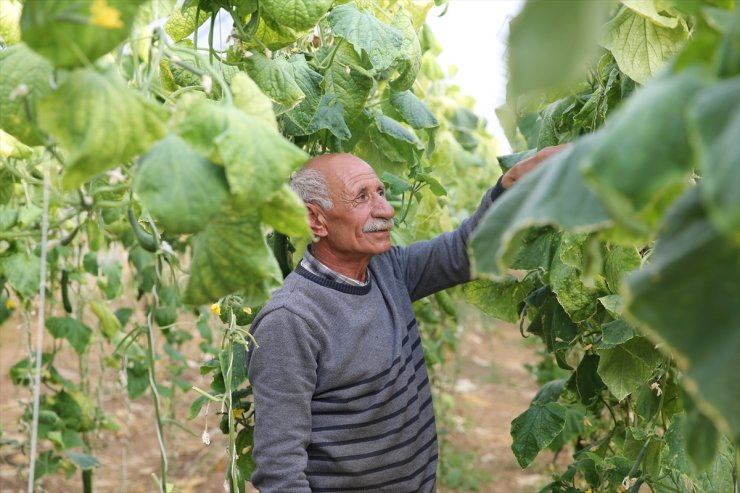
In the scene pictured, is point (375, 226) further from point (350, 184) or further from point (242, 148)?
point (242, 148)

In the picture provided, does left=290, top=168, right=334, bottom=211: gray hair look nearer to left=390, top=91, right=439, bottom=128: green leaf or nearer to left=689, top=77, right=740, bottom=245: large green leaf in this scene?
left=390, top=91, right=439, bottom=128: green leaf

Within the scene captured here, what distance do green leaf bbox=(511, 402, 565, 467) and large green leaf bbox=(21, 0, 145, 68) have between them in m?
1.66

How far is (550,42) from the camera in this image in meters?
0.61

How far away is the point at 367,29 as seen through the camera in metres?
1.73

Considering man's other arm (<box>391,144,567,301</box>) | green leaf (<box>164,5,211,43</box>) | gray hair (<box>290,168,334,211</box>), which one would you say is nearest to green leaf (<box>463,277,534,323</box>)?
man's other arm (<box>391,144,567,301</box>)

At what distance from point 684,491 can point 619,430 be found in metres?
0.62

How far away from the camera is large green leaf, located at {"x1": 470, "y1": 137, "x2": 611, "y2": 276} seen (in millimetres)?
668

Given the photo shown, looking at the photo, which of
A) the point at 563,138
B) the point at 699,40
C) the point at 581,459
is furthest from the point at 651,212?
the point at 581,459

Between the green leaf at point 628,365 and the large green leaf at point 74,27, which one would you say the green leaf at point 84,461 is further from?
the large green leaf at point 74,27

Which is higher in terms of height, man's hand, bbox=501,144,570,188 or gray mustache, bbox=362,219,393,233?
man's hand, bbox=501,144,570,188

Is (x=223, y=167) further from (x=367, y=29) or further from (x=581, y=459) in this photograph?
(x=581, y=459)

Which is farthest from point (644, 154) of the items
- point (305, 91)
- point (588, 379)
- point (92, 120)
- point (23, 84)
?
point (588, 379)

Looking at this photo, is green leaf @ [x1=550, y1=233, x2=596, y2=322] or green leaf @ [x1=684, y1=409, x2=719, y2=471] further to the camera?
green leaf @ [x1=550, y1=233, x2=596, y2=322]

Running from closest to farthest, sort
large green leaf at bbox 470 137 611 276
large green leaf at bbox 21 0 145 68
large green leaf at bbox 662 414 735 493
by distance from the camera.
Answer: large green leaf at bbox 470 137 611 276
large green leaf at bbox 21 0 145 68
large green leaf at bbox 662 414 735 493
